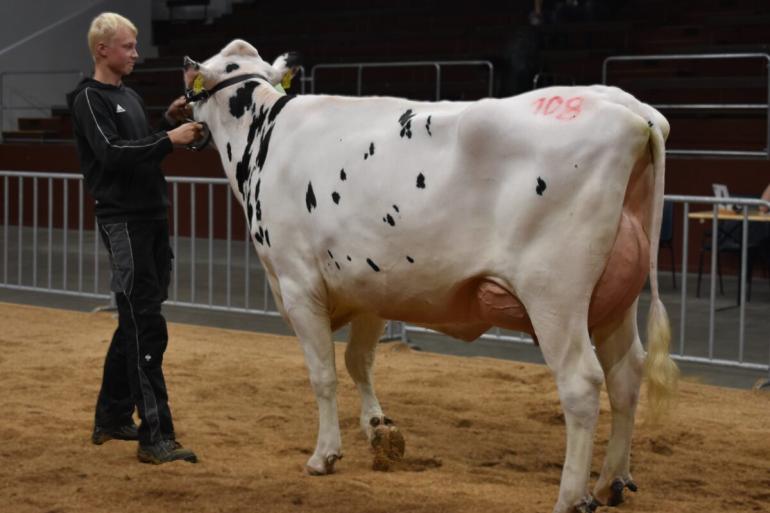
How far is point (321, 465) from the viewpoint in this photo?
5.11m

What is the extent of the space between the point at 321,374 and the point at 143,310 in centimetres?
88

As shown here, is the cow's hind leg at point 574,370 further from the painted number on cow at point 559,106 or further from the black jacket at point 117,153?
the black jacket at point 117,153

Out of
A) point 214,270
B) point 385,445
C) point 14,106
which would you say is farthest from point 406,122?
point 14,106

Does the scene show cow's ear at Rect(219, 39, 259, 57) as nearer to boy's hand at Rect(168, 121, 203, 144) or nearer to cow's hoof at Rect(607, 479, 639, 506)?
boy's hand at Rect(168, 121, 203, 144)

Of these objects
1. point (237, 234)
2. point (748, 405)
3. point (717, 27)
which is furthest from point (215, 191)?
point (748, 405)

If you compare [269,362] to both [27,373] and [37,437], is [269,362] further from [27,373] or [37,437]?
[37,437]

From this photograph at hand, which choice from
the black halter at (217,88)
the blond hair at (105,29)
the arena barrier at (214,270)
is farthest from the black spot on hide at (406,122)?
the arena barrier at (214,270)

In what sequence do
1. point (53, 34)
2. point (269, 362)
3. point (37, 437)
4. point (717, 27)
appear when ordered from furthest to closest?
point (53, 34) → point (717, 27) → point (269, 362) → point (37, 437)

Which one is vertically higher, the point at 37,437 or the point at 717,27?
the point at 717,27

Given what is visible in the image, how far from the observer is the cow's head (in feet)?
17.8

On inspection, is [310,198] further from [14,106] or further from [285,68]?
[14,106]

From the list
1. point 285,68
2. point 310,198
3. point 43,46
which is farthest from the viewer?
point 43,46

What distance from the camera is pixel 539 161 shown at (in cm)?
421

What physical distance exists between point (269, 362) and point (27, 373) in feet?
5.17
